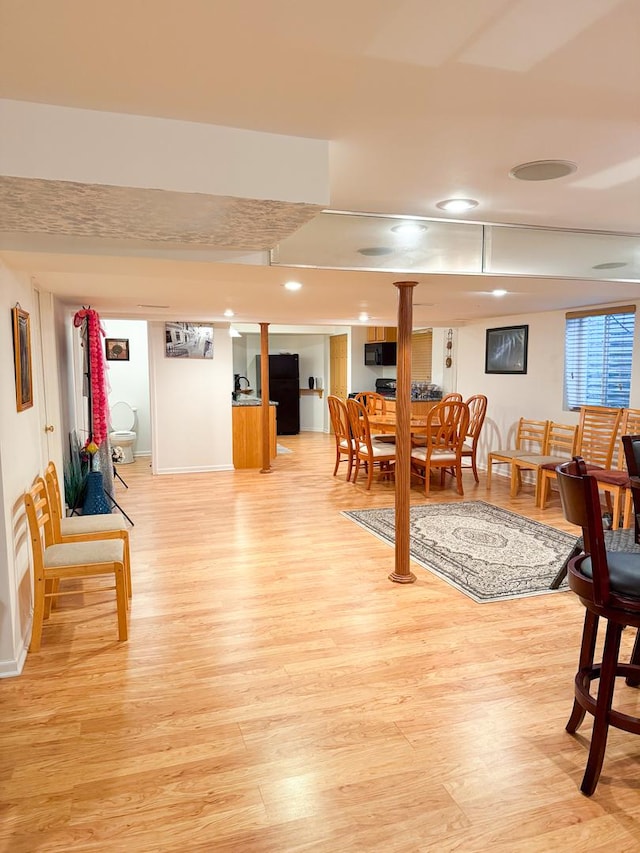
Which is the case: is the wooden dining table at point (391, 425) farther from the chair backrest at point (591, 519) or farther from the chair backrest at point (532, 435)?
the chair backrest at point (591, 519)

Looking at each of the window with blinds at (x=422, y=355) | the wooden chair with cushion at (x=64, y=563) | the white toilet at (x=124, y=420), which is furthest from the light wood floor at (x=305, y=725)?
the window with blinds at (x=422, y=355)

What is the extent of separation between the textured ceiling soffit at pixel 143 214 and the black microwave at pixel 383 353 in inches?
287

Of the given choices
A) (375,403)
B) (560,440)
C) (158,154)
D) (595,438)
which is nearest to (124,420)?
(375,403)

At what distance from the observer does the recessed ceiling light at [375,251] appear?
2.81 meters

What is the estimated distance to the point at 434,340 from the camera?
28.5 ft

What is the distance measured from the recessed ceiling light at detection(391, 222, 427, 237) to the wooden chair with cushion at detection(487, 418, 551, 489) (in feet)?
11.2

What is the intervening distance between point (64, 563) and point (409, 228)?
2432mm

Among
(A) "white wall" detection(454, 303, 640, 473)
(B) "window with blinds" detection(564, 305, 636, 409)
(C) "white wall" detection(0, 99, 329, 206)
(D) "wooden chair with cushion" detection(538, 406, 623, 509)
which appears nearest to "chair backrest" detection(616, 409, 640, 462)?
(D) "wooden chair with cushion" detection(538, 406, 623, 509)

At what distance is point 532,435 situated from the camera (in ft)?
20.6

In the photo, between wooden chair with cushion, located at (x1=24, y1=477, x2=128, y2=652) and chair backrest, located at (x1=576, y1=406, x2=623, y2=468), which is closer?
wooden chair with cushion, located at (x1=24, y1=477, x2=128, y2=652)

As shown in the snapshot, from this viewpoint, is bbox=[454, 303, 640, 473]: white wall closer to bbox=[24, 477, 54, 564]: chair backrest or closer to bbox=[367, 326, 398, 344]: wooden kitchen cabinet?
bbox=[367, 326, 398, 344]: wooden kitchen cabinet

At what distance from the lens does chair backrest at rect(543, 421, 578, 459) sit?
560 cm

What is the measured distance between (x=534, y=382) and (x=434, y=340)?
8.53ft

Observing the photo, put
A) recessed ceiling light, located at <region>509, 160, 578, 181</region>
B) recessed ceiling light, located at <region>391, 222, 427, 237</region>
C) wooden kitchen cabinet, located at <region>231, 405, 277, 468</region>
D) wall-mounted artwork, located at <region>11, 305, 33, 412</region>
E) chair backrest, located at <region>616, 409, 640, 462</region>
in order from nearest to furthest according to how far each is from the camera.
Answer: recessed ceiling light, located at <region>509, 160, 578, 181</region>, wall-mounted artwork, located at <region>11, 305, 33, 412</region>, recessed ceiling light, located at <region>391, 222, 427, 237</region>, chair backrest, located at <region>616, 409, 640, 462</region>, wooden kitchen cabinet, located at <region>231, 405, 277, 468</region>
